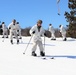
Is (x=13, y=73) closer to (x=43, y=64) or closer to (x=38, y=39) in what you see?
(x=43, y=64)

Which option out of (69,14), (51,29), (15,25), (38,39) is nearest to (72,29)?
(69,14)

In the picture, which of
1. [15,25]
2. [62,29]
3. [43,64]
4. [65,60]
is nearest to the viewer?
[43,64]

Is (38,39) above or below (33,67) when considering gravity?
above

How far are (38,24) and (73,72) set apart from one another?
4667 millimetres

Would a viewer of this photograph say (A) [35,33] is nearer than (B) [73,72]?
No

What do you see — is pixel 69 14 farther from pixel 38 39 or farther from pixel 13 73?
pixel 13 73

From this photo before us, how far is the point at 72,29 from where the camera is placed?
52.0 meters

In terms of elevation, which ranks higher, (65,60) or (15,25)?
(15,25)

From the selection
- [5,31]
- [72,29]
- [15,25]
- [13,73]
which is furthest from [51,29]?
[13,73]

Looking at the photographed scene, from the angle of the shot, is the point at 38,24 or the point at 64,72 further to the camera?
the point at 38,24

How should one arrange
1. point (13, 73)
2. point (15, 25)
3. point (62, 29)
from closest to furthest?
point (13, 73), point (15, 25), point (62, 29)

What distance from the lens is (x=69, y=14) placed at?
177 ft

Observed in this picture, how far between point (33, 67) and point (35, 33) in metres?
3.82

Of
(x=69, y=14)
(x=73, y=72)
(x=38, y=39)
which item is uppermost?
(x=69, y=14)
